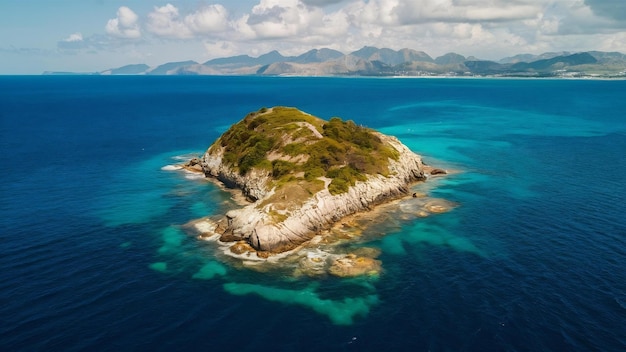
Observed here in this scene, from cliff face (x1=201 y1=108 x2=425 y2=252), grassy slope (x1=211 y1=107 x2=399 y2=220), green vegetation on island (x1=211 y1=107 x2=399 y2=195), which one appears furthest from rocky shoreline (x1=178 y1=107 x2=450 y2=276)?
green vegetation on island (x1=211 y1=107 x2=399 y2=195)

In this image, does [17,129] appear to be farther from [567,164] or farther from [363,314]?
[567,164]

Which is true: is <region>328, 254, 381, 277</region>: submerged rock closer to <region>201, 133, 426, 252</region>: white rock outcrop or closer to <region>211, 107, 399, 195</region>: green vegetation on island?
<region>201, 133, 426, 252</region>: white rock outcrop

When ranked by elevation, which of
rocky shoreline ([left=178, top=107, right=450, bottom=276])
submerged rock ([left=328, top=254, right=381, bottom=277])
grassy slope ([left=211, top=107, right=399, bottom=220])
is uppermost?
grassy slope ([left=211, top=107, right=399, bottom=220])

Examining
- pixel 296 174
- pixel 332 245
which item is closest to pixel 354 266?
pixel 332 245

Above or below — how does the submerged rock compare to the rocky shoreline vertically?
below

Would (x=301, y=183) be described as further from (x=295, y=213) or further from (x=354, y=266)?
(x=354, y=266)

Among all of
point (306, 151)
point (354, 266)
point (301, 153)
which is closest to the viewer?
point (354, 266)
